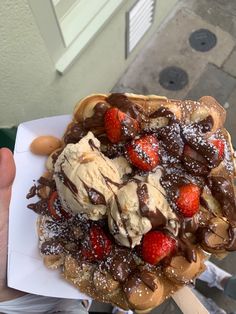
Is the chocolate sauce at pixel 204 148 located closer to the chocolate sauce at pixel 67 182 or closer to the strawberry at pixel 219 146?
the strawberry at pixel 219 146

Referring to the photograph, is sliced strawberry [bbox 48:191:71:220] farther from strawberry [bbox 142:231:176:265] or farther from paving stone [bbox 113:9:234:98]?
paving stone [bbox 113:9:234:98]

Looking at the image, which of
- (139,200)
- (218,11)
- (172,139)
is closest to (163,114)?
(172,139)

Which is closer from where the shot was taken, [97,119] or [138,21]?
[97,119]

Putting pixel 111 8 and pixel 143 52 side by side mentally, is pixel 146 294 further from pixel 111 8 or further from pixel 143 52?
pixel 143 52

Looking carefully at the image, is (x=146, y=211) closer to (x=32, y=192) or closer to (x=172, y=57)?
(x=32, y=192)

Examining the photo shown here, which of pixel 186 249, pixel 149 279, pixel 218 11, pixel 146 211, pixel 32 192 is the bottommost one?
pixel 32 192

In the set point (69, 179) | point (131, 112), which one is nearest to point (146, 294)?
point (69, 179)

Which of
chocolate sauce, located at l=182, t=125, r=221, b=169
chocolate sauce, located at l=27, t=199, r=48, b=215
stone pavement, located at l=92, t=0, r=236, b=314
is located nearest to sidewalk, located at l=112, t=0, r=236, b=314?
stone pavement, located at l=92, t=0, r=236, b=314
